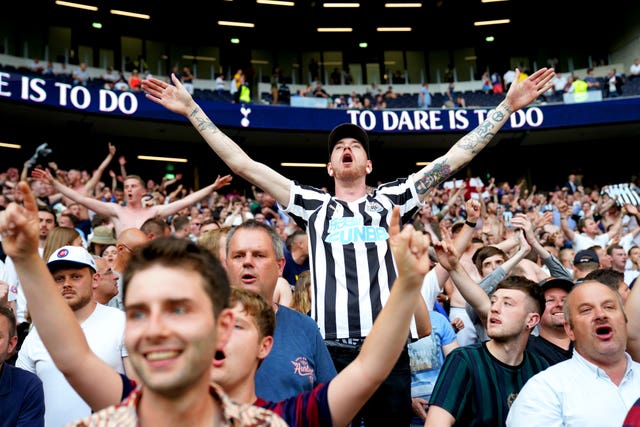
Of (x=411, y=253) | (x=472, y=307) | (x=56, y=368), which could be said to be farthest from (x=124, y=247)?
(x=411, y=253)

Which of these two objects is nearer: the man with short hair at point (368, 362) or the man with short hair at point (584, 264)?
the man with short hair at point (368, 362)

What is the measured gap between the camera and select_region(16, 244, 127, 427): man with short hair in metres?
3.24

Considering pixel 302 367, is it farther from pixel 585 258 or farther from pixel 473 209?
pixel 585 258

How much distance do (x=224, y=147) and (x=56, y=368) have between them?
162 centimetres

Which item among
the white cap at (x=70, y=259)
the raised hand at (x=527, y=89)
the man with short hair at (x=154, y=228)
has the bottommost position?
the white cap at (x=70, y=259)

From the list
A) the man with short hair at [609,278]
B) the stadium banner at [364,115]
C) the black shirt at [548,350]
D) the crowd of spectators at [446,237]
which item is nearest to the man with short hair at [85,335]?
the crowd of spectators at [446,237]

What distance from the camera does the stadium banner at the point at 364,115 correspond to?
59.2 feet

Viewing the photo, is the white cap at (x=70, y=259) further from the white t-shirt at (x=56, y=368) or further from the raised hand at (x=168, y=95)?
the raised hand at (x=168, y=95)

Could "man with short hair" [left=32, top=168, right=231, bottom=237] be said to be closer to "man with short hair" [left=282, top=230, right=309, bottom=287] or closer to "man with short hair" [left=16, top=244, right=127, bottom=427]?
"man with short hair" [left=282, top=230, right=309, bottom=287]

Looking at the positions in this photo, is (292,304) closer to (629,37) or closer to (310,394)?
(310,394)

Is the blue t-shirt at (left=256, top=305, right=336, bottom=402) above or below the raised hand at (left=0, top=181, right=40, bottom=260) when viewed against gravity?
below

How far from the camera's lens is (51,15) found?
23625 mm

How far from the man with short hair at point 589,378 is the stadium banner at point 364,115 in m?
16.7

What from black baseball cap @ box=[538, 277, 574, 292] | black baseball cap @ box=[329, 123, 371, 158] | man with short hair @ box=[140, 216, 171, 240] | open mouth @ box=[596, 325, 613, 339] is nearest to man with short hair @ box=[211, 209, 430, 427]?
open mouth @ box=[596, 325, 613, 339]
